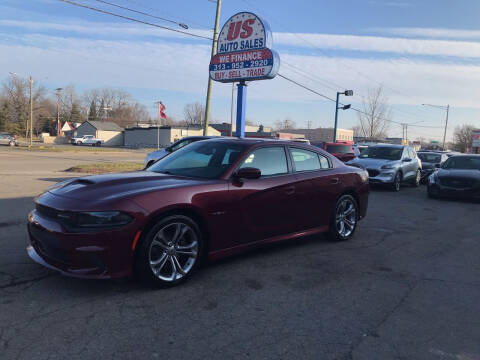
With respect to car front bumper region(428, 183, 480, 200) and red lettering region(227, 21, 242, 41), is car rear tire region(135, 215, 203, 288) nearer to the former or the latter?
car front bumper region(428, 183, 480, 200)

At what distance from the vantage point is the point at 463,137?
3656 inches

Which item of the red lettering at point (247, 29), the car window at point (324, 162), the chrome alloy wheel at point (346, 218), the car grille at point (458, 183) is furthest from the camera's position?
the red lettering at point (247, 29)

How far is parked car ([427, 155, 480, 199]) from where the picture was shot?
11.1 m

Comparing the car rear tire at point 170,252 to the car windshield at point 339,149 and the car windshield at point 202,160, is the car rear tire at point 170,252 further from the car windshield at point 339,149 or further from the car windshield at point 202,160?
the car windshield at point 339,149

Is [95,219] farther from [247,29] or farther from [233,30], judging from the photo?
[233,30]

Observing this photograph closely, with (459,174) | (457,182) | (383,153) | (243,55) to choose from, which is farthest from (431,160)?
(243,55)

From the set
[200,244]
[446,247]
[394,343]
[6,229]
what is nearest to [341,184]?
[446,247]

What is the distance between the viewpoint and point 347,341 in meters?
3.07

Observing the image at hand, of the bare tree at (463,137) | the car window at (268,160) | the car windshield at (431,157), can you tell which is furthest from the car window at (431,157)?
the bare tree at (463,137)

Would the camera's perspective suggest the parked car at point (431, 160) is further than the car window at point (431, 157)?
No

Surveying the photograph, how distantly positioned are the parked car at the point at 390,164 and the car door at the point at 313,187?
7280 mm

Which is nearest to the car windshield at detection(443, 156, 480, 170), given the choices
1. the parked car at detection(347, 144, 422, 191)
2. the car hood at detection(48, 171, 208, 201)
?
the parked car at detection(347, 144, 422, 191)

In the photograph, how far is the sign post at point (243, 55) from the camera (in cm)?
1363

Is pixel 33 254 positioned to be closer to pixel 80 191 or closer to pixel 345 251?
pixel 80 191
